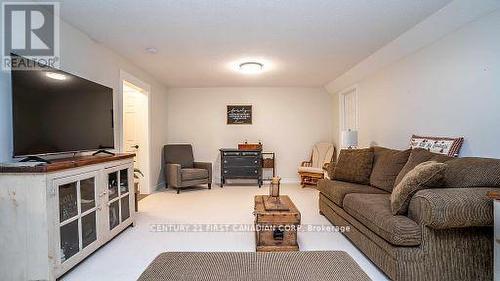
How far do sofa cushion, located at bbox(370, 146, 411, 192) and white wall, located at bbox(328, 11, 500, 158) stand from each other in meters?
0.44

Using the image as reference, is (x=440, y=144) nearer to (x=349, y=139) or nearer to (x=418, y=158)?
(x=418, y=158)

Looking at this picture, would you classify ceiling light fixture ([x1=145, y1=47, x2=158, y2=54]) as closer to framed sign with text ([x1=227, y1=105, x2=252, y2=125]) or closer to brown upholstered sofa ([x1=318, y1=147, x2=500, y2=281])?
framed sign with text ([x1=227, y1=105, x2=252, y2=125])

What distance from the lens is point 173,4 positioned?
239 cm

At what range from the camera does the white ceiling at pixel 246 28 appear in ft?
7.95

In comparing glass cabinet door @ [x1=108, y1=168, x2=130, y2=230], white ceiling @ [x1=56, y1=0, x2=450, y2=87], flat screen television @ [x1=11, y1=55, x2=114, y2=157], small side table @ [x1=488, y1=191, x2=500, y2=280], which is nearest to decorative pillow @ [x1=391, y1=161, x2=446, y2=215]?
small side table @ [x1=488, y1=191, x2=500, y2=280]

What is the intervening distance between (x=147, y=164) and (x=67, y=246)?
305 centimetres

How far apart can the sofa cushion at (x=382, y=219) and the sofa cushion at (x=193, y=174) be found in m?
3.17

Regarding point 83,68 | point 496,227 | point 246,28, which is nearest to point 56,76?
point 83,68

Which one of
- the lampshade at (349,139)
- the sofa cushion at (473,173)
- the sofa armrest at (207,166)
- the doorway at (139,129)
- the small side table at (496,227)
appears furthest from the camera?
the sofa armrest at (207,166)

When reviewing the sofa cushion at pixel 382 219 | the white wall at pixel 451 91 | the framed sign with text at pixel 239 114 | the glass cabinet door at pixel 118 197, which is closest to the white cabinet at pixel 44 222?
the glass cabinet door at pixel 118 197

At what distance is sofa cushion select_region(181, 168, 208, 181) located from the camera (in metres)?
5.15

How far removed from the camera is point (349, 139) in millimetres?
4492

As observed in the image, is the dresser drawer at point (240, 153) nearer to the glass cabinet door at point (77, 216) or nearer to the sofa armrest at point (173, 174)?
the sofa armrest at point (173, 174)

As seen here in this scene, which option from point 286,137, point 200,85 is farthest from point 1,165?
point 286,137
